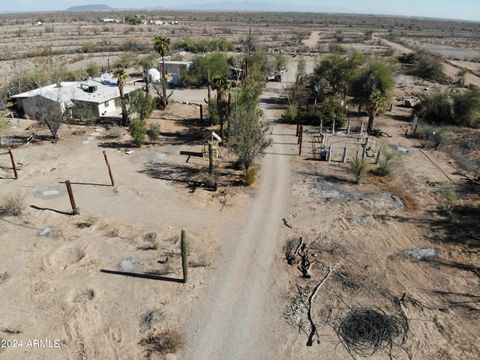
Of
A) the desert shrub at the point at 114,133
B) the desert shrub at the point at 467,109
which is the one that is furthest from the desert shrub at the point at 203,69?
the desert shrub at the point at 467,109

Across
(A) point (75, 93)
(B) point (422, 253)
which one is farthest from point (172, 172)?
(A) point (75, 93)

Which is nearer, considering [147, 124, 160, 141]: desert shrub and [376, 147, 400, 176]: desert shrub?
[376, 147, 400, 176]: desert shrub

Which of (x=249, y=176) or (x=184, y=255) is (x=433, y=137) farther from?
(x=184, y=255)

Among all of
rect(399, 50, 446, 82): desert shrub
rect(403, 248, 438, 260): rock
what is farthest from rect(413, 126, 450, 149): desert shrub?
rect(399, 50, 446, 82): desert shrub

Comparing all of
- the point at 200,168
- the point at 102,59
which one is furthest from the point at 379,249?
the point at 102,59

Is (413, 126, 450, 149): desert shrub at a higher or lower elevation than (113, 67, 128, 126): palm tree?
lower

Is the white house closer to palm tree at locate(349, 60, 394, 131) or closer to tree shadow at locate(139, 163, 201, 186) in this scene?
tree shadow at locate(139, 163, 201, 186)

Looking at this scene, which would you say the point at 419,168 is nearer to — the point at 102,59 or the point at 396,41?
the point at 102,59
